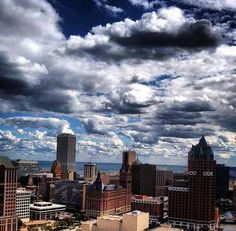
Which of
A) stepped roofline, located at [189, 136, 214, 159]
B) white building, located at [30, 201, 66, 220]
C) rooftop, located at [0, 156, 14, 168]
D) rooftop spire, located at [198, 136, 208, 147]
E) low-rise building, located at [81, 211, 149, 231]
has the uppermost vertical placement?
rooftop spire, located at [198, 136, 208, 147]

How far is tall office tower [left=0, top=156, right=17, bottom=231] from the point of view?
130 meters

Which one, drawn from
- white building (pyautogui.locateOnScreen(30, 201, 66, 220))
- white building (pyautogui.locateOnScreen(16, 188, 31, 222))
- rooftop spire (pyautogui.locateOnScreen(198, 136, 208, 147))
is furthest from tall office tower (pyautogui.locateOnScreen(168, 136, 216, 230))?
white building (pyautogui.locateOnScreen(16, 188, 31, 222))

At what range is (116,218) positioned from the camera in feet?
389

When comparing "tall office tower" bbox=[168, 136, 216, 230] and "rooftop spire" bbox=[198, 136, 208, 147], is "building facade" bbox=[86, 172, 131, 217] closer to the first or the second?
"tall office tower" bbox=[168, 136, 216, 230]

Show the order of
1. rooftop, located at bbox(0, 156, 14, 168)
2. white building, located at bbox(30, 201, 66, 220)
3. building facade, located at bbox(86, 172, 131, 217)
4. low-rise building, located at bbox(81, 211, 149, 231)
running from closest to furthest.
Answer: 1. low-rise building, located at bbox(81, 211, 149, 231)
2. rooftop, located at bbox(0, 156, 14, 168)
3. white building, located at bbox(30, 201, 66, 220)
4. building facade, located at bbox(86, 172, 131, 217)

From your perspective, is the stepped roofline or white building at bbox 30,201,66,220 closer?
white building at bbox 30,201,66,220

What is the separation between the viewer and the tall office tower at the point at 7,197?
13038 cm

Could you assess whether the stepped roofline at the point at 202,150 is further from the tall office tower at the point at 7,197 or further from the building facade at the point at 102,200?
the tall office tower at the point at 7,197

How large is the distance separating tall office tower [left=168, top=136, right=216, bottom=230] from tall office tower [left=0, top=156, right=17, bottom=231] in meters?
60.2

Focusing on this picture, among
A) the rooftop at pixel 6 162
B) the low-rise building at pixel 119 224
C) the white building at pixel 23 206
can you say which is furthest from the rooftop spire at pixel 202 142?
the rooftop at pixel 6 162

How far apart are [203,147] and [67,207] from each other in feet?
221

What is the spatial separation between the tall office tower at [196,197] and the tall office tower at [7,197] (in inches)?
2369

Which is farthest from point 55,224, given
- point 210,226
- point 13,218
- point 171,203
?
point 210,226

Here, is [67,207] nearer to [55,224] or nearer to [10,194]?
[55,224]
